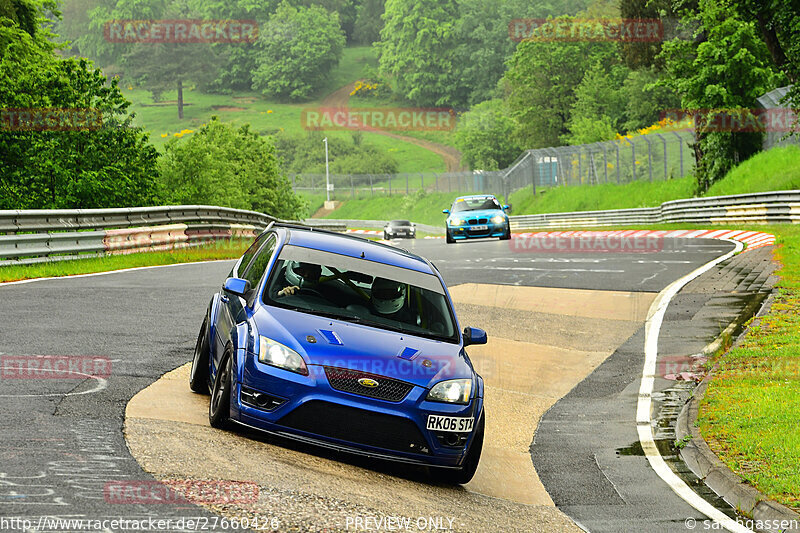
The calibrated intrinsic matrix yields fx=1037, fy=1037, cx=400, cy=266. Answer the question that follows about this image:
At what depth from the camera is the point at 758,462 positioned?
821 centimetres

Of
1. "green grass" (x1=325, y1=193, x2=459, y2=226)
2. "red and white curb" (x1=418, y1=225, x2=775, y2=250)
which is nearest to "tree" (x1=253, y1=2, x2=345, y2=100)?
"green grass" (x1=325, y1=193, x2=459, y2=226)

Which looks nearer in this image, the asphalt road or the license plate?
the asphalt road

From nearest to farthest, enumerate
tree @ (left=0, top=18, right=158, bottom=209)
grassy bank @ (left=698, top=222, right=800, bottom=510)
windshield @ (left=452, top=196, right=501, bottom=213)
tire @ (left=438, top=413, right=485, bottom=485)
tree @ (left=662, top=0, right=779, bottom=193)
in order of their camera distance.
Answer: tire @ (left=438, top=413, right=485, bottom=485) < grassy bank @ (left=698, top=222, right=800, bottom=510) < tree @ (left=0, top=18, right=158, bottom=209) < windshield @ (left=452, top=196, right=501, bottom=213) < tree @ (left=662, top=0, right=779, bottom=193)

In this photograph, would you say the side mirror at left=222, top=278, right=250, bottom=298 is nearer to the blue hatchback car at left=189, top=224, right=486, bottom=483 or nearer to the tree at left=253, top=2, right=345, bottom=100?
the blue hatchback car at left=189, top=224, right=486, bottom=483

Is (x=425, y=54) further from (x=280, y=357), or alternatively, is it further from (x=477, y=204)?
(x=280, y=357)

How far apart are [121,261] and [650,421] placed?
1503 cm

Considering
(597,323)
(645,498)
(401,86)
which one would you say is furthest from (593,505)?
(401,86)

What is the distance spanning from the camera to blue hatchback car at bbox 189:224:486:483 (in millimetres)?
7137

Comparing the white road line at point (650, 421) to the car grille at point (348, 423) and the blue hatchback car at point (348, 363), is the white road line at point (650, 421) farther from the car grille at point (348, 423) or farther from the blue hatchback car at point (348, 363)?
the car grille at point (348, 423)

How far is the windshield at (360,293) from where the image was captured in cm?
804

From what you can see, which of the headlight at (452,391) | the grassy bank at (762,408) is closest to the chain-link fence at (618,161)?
the grassy bank at (762,408)

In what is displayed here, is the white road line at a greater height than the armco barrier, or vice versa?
the armco barrier

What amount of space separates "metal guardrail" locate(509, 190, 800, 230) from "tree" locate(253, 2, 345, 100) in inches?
5241

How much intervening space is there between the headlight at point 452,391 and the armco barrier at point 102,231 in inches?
543
